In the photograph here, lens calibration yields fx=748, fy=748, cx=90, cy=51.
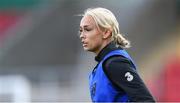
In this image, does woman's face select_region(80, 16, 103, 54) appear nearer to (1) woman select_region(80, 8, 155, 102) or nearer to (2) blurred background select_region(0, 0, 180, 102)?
(1) woman select_region(80, 8, 155, 102)

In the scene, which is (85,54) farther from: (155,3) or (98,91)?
(98,91)

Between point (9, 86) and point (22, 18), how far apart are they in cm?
736

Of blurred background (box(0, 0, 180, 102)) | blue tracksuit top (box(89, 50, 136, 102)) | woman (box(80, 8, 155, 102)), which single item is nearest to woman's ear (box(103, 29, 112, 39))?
woman (box(80, 8, 155, 102))

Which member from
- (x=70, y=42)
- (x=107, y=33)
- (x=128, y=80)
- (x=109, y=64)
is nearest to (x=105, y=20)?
(x=107, y=33)

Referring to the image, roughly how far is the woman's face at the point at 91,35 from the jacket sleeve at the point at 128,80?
244mm

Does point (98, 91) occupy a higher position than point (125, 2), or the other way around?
point (125, 2)

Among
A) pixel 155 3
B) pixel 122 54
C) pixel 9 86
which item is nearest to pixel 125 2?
pixel 155 3

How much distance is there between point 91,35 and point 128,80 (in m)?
0.39

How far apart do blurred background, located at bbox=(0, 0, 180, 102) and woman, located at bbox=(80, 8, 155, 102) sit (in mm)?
9434

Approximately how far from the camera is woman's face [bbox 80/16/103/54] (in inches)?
161

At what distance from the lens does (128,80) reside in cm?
382

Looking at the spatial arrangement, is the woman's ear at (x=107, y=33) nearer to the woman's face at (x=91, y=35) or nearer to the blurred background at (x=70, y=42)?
the woman's face at (x=91, y=35)

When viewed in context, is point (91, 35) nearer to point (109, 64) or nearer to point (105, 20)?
point (105, 20)

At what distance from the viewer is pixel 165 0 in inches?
695
